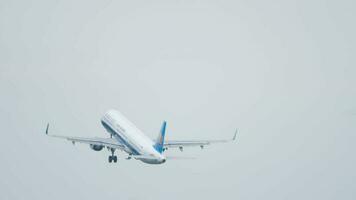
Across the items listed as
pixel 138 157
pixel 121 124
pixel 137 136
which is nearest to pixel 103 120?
pixel 121 124

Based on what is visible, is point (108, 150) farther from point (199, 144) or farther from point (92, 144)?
point (199, 144)

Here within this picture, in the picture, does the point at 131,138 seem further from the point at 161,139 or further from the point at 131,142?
the point at 161,139

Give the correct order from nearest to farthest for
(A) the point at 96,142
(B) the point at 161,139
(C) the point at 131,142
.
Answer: (B) the point at 161,139, (C) the point at 131,142, (A) the point at 96,142

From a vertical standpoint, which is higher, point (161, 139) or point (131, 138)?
point (131, 138)

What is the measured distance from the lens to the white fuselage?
458 ft

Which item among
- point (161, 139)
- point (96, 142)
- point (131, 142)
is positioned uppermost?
point (96, 142)

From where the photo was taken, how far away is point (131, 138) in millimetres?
149875

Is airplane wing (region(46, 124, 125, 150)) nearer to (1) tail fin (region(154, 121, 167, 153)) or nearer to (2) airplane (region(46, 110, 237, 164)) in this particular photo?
(2) airplane (region(46, 110, 237, 164))

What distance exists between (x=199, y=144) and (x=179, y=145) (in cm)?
415

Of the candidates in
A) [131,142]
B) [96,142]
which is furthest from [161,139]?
[96,142]

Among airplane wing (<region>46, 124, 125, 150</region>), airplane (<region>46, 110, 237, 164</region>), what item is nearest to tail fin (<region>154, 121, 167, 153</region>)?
airplane (<region>46, 110, 237, 164</region>)

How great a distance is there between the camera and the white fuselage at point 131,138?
13950 cm

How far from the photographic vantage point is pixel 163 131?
14212 cm

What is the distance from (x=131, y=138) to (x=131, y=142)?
3.82 ft
